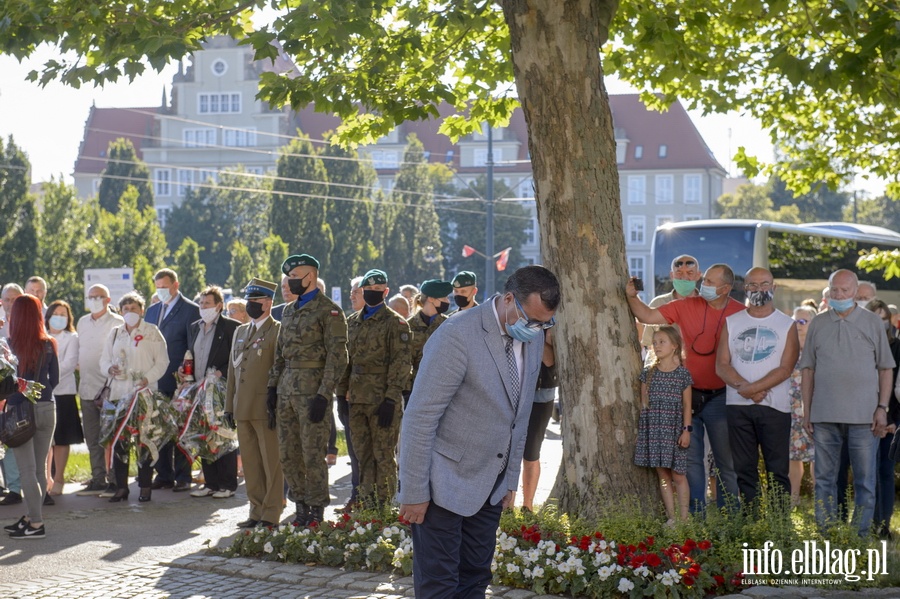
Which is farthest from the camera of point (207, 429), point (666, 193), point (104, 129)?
point (104, 129)

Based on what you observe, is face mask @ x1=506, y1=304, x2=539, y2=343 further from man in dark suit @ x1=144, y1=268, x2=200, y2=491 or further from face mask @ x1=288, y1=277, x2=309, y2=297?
man in dark suit @ x1=144, y1=268, x2=200, y2=491

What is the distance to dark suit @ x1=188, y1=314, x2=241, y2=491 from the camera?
12.7 meters

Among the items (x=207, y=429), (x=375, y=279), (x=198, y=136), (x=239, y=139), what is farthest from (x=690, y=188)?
(x=375, y=279)

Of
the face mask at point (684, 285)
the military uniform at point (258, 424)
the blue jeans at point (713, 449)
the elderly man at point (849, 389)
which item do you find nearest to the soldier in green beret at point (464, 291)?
the military uniform at point (258, 424)

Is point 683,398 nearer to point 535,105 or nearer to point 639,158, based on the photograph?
point 535,105

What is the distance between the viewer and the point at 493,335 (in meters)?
5.59

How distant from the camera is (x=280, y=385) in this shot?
403 inches

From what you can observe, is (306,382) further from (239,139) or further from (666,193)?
(666,193)

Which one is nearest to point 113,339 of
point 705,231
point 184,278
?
point 705,231

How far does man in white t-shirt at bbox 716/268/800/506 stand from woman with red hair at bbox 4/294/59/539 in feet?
18.3

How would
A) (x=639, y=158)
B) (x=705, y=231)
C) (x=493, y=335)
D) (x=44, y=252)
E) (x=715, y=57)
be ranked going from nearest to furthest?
(x=493, y=335) < (x=715, y=57) < (x=705, y=231) < (x=44, y=252) < (x=639, y=158)

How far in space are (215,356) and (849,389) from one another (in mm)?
6379

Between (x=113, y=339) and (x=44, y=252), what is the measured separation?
4178 cm

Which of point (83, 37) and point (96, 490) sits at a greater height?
point (83, 37)
